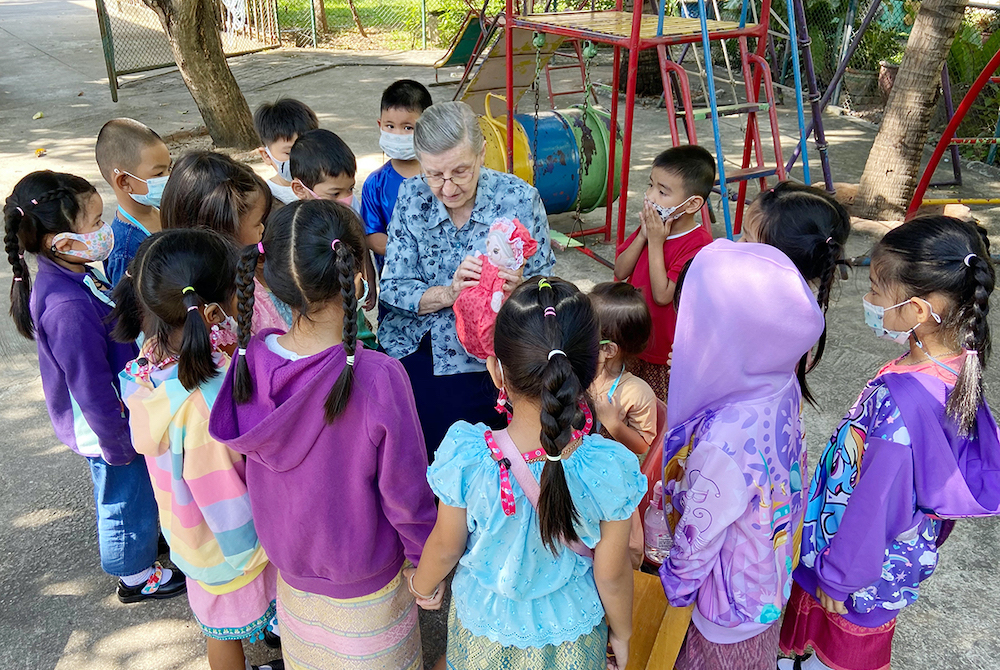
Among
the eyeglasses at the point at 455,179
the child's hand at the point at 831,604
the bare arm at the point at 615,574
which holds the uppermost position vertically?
the eyeglasses at the point at 455,179

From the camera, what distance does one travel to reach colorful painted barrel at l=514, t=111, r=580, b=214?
5.52m

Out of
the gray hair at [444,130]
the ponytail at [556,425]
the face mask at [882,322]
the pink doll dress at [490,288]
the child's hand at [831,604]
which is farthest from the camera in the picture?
the gray hair at [444,130]

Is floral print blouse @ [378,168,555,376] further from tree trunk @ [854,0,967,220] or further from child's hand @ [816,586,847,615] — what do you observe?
tree trunk @ [854,0,967,220]

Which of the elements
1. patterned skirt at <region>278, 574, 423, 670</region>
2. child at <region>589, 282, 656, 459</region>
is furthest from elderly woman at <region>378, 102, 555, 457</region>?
patterned skirt at <region>278, 574, 423, 670</region>

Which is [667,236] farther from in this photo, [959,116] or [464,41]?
[464,41]

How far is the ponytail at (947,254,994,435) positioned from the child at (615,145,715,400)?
1.14m

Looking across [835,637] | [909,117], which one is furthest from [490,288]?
[909,117]

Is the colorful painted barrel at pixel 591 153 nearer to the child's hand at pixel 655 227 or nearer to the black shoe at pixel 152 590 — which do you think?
the child's hand at pixel 655 227

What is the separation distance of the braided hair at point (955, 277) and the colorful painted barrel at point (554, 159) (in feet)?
12.2

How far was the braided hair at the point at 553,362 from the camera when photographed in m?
1.41

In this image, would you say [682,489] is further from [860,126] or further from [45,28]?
[45,28]

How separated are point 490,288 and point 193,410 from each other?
849mm

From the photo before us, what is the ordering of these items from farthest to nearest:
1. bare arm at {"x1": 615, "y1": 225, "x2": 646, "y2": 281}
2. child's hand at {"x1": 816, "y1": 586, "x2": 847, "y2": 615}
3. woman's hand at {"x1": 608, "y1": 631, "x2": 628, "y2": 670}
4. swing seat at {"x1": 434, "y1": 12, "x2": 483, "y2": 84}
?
swing seat at {"x1": 434, "y1": 12, "x2": 483, "y2": 84}, bare arm at {"x1": 615, "y1": 225, "x2": 646, "y2": 281}, child's hand at {"x1": 816, "y1": 586, "x2": 847, "y2": 615}, woman's hand at {"x1": 608, "y1": 631, "x2": 628, "y2": 670}

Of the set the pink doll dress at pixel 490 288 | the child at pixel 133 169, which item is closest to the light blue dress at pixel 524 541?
the pink doll dress at pixel 490 288
